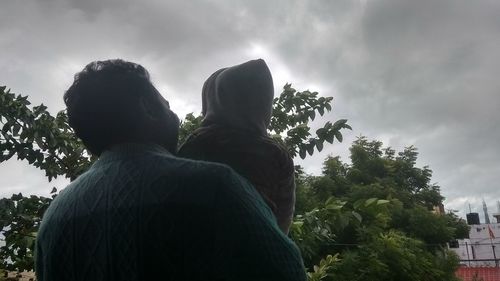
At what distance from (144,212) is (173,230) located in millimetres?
71

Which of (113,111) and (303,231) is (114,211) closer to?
(113,111)

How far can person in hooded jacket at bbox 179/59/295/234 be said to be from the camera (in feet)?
3.51

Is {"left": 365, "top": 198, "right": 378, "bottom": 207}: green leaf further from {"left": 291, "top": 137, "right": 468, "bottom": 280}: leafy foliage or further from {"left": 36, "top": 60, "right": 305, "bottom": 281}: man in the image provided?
{"left": 36, "top": 60, "right": 305, "bottom": 281}: man

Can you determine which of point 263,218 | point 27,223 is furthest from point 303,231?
point 263,218

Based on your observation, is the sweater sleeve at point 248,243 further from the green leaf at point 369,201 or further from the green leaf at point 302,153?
the green leaf at point 302,153

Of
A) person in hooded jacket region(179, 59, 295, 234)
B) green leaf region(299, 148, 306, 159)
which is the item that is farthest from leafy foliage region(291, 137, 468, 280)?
person in hooded jacket region(179, 59, 295, 234)

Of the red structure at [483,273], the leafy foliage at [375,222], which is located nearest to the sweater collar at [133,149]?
the leafy foliage at [375,222]

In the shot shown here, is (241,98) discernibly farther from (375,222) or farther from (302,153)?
(375,222)

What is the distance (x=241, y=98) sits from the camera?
3.79ft

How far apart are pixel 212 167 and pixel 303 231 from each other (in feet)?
7.80

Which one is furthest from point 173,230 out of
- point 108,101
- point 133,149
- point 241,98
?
point 241,98

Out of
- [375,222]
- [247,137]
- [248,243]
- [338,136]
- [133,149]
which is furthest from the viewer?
[375,222]

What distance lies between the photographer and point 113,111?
0.96 meters

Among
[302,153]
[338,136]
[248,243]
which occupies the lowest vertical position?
[248,243]
